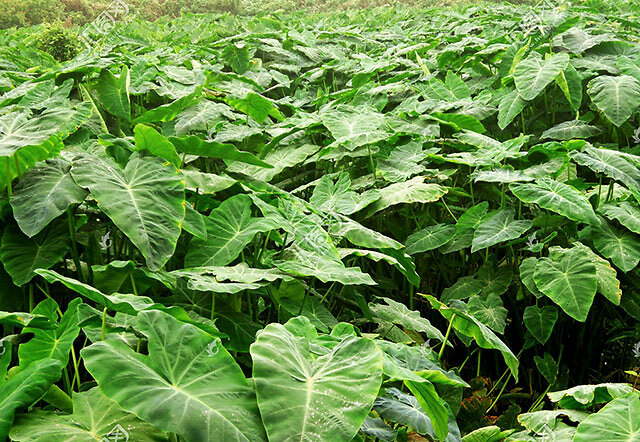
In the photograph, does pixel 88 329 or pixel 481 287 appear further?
pixel 481 287

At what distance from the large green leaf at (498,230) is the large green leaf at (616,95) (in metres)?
0.97

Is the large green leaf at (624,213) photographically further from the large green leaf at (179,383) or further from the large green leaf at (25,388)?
the large green leaf at (25,388)

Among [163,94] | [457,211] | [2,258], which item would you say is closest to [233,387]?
[2,258]

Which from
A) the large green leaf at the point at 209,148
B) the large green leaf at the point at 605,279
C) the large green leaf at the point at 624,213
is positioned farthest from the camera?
the large green leaf at the point at 624,213

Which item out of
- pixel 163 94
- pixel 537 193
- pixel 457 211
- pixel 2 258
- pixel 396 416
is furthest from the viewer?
pixel 163 94

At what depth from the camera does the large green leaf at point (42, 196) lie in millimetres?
1556

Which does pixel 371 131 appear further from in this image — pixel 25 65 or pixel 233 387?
pixel 25 65

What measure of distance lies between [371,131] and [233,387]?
1966mm

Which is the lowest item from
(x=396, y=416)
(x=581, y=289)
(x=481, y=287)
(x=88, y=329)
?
(x=481, y=287)

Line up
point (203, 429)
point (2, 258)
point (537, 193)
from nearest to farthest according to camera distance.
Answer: point (203, 429)
point (2, 258)
point (537, 193)

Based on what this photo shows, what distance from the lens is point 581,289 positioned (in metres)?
2.09

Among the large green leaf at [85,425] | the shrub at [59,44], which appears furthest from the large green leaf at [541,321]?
the shrub at [59,44]

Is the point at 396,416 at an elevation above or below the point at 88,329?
below

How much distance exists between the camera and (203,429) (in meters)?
0.98
